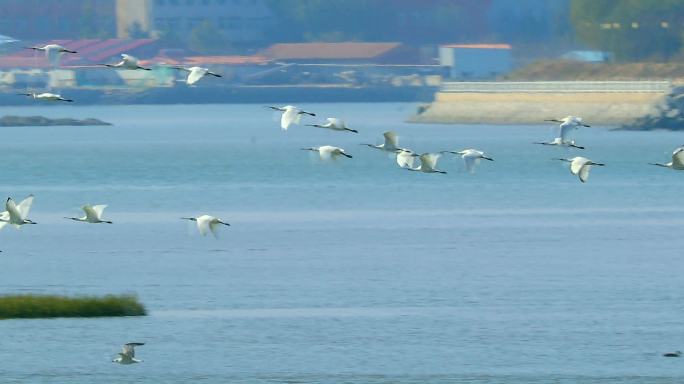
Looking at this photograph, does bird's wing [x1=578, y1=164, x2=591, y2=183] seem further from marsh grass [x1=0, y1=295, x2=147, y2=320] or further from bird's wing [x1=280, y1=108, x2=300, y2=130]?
marsh grass [x1=0, y1=295, x2=147, y2=320]

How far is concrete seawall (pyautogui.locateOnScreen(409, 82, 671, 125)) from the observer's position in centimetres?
16675

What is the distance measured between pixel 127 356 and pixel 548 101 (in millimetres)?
130416

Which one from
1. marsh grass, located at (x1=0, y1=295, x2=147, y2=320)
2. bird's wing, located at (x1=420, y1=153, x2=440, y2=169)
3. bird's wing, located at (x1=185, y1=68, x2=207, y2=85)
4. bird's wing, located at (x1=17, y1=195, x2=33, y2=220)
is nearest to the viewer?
bird's wing, located at (x1=420, y1=153, x2=440, y2=169)

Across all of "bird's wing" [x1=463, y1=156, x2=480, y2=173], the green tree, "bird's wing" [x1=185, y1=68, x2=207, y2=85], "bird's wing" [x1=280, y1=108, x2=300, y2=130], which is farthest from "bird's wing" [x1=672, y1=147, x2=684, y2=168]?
the green tree

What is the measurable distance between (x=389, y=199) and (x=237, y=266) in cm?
3263

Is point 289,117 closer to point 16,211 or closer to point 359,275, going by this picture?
point 16,211

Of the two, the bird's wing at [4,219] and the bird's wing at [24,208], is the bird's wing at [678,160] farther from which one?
the bird's wing at [4,219]

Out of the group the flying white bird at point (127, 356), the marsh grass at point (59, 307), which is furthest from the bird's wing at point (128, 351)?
the marsh grass at point (59, 307)

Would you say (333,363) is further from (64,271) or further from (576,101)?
(576,101)

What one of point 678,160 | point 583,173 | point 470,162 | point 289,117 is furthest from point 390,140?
point 678,160

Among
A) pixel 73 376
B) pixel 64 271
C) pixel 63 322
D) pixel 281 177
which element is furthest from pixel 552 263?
pixel 281 177

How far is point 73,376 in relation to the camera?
141 feet

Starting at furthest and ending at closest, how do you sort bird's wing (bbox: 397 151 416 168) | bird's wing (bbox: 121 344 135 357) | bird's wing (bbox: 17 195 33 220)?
bird's wing (bbox: 121 344 135 357) < bird's wing (bbox: 397 151 416 168) < bird's wing (bbox: 17 195 33 220)

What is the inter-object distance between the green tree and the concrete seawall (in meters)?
11.6
